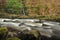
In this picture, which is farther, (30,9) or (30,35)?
(30,9)

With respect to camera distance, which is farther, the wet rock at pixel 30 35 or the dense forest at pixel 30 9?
the dense forest at pixel 30 9

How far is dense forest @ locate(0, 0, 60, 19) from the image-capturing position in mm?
5316

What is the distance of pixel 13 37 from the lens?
4.16 m

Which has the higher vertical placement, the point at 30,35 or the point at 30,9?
the point at 30,9

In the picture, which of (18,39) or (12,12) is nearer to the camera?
(18,39)

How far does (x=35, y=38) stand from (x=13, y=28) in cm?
66

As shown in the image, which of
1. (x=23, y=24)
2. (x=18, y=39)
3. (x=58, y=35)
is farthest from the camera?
(x=23, y=24)

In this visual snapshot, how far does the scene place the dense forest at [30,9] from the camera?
5.32 meters

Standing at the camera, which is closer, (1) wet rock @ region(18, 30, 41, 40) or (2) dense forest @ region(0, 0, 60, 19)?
(1) wet rock @ region(18, 30, 41, 40)

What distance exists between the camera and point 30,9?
18.0 feet

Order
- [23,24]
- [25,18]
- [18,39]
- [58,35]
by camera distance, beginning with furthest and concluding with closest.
→ [25,18] → [23,24] → [58,35] → [18,39]

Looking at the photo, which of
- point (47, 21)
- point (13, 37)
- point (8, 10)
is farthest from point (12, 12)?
point (13, 37)

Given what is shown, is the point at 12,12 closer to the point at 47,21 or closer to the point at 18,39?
the point at 47,21

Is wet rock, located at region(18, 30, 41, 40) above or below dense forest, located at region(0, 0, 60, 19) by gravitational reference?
below
